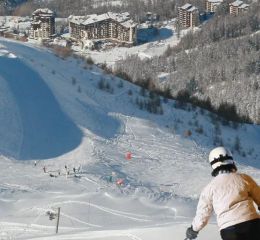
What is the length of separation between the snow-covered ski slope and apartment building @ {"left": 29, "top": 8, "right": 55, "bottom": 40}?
47591 mm

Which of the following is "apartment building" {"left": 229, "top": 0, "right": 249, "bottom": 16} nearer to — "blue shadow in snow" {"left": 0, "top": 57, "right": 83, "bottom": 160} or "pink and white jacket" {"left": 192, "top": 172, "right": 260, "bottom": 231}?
"blue shadow in snow" {"left": 0, "top": 57, "right": 83, "bottom": 160}

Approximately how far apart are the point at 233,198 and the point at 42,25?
6770 cm

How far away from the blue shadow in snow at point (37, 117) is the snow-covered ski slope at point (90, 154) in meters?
0.03

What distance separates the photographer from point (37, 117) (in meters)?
16.9

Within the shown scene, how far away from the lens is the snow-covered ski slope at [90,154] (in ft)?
32.6

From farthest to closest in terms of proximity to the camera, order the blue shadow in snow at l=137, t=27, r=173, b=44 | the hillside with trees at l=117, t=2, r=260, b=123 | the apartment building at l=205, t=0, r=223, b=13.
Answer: the apartment building at l=205, t=0, r=223, b=13 → the blue shadow in snow at l=137, t=27, r=173, b=44 → the hillside with trees at l=117, t=2, r=260, b=123

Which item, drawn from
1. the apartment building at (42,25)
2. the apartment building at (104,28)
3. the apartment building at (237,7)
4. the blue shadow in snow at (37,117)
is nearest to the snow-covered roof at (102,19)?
the apartment building at (104,28)

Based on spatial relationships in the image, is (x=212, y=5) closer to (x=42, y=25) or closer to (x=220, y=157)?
(x=42, y=25)

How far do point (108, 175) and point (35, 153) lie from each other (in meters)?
2.44

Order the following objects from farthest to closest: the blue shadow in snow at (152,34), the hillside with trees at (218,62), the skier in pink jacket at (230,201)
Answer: the blue shadow in snow at (152,34), the hillside with trees at (218,62), the skier in pink jacket at (230,201)

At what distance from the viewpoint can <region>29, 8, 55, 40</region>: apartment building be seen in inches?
2744

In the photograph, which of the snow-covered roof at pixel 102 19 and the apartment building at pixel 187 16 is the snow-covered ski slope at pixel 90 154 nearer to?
the snow-covered roof at pixel 102 19

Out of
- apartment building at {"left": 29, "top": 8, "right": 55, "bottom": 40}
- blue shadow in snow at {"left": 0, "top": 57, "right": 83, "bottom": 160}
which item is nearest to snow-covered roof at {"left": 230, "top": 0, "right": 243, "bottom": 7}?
apartment building at {"left": 29, "top": 8, "right": 55, "bottom": 40}

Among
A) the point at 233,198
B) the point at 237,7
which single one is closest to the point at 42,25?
the point at 237,7
